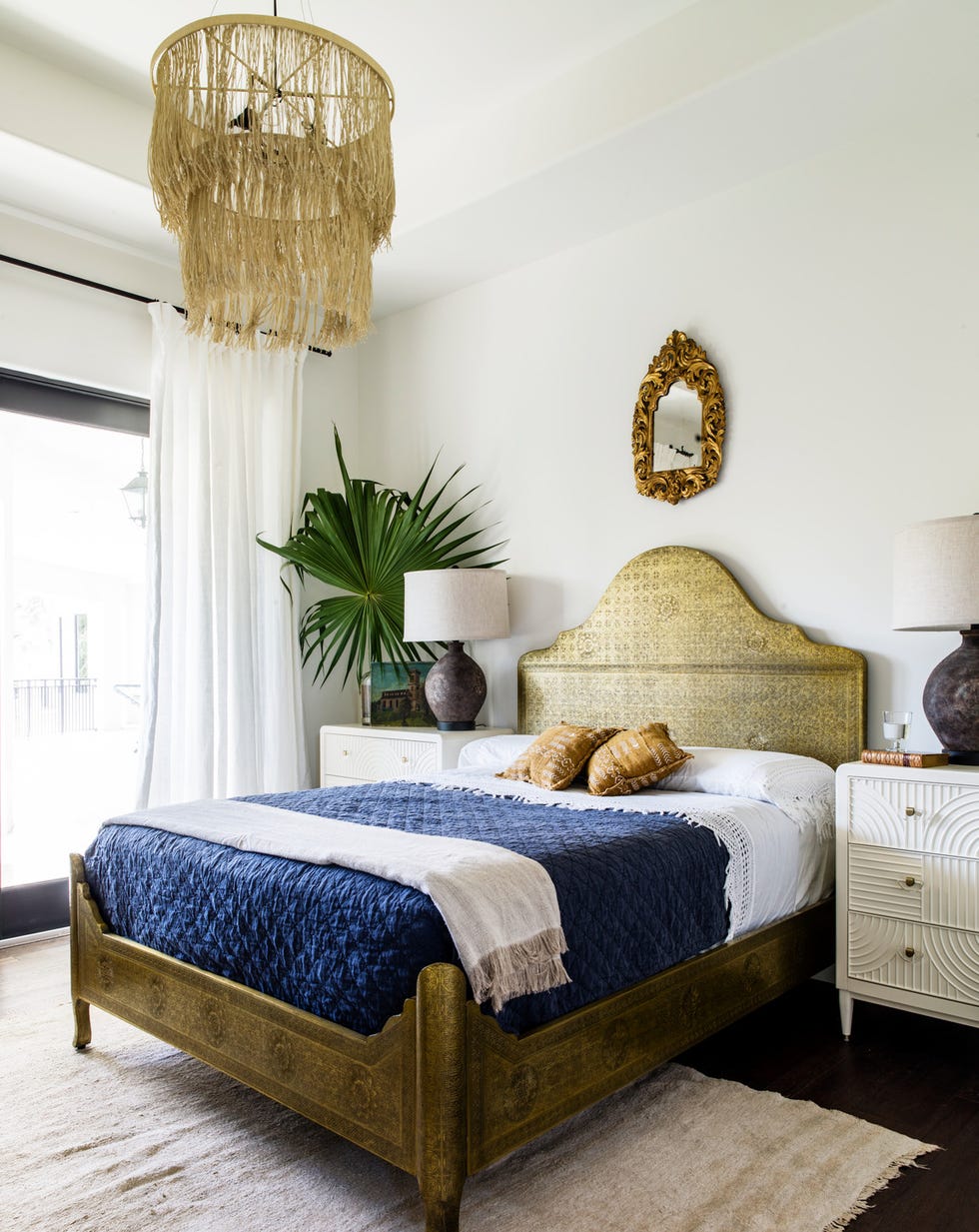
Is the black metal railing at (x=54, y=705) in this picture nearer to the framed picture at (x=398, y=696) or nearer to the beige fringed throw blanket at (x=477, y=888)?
the framed picture at (x=398, y=696)

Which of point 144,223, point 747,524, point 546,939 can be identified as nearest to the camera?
point 546,939

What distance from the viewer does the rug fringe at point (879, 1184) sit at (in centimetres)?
173

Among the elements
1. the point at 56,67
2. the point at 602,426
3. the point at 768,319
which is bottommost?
the point at 602,426

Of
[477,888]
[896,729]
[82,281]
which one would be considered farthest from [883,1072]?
[82,281]

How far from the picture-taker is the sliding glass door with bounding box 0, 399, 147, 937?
3.71 m

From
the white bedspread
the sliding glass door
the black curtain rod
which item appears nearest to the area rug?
the white bedspread

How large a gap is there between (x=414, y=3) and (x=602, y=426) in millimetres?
1588

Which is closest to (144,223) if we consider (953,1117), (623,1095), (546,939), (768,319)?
(768,319)

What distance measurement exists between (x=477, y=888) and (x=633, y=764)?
1.13 m

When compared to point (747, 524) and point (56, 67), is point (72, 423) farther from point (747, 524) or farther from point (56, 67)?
point (747, 524)

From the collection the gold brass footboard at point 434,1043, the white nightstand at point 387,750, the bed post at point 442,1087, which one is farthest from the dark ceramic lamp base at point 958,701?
the white nightstand at point 387,750

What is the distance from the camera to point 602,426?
3.81 metres

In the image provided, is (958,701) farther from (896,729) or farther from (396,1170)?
(396,1170)

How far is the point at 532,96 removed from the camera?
3.30 metres
